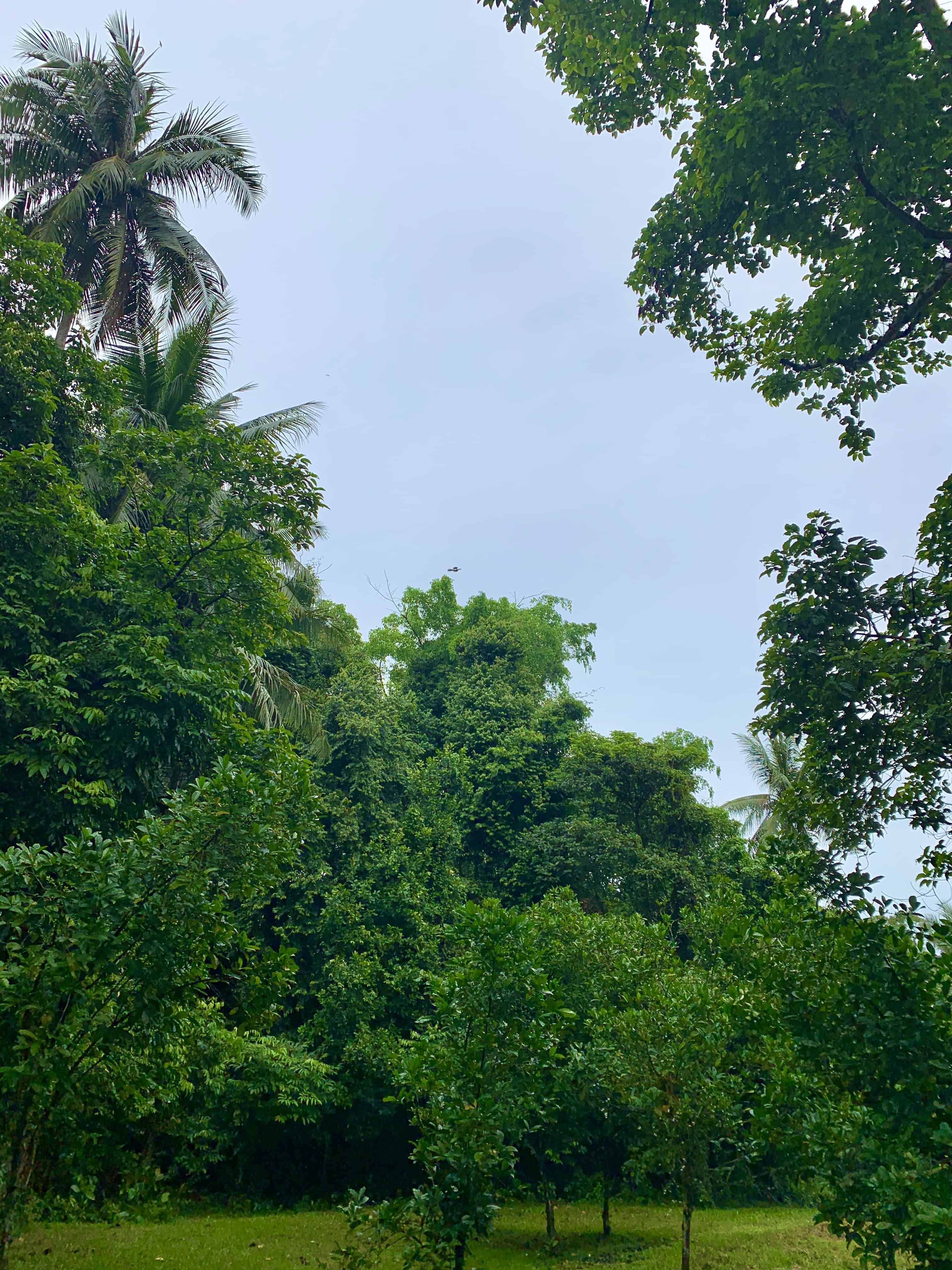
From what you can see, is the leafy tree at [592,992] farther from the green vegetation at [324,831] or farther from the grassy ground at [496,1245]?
the grassy ground at [496,1245]

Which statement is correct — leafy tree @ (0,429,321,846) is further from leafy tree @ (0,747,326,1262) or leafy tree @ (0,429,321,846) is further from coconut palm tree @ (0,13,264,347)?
coconut palm tree @ (0,13,264,347)

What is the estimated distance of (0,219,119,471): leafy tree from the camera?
7.93 metres

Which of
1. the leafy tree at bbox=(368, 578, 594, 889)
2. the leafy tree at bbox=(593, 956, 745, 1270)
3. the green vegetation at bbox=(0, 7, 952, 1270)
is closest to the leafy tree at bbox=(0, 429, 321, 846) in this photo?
the green vegetation at bbox=(0, 7, 952, 1270)

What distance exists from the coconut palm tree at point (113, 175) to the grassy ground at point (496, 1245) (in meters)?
13.8

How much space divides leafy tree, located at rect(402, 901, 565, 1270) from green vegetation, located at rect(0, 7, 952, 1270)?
0.03 metres

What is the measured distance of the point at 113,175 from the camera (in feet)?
44.2

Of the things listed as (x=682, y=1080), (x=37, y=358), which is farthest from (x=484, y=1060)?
(x=37, y=358)

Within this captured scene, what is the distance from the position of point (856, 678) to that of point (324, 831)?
12509mm

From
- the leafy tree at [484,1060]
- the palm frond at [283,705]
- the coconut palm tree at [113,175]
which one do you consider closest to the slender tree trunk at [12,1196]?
the leafy tree at [484,1060]

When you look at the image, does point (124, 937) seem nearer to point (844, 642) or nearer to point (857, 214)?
point (844, 642)

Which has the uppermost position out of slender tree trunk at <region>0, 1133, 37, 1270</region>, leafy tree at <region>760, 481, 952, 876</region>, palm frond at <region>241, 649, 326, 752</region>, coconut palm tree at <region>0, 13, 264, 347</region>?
coconut palm tree at <region>0, 13, 264, 347</region>

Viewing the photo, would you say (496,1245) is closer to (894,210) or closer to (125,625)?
(125,625)

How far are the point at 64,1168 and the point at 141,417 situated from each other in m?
9.73

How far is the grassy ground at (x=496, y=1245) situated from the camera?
10086 mm
